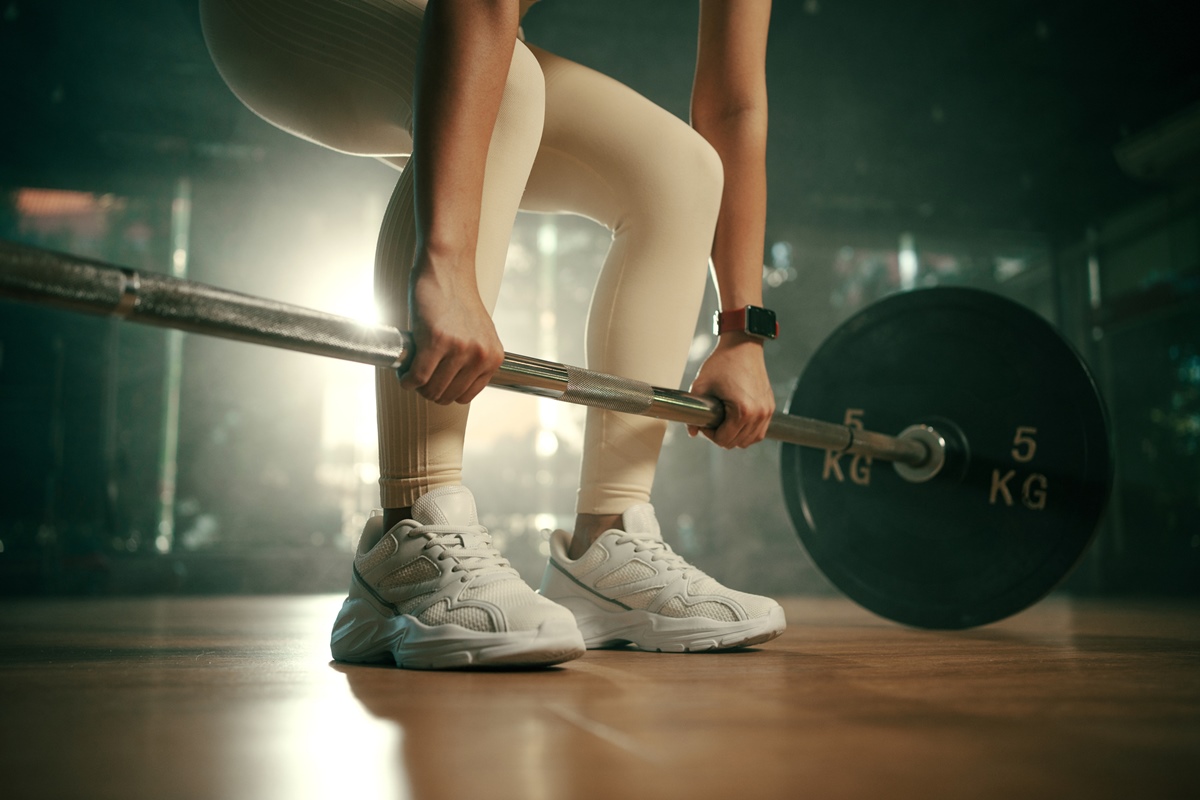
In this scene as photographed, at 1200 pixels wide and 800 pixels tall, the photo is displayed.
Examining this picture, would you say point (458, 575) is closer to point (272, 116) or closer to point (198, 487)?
point (272, 116)

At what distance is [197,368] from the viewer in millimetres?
3834

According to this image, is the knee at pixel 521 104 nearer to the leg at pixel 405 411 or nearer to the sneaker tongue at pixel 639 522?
the leg at pixel 405 411

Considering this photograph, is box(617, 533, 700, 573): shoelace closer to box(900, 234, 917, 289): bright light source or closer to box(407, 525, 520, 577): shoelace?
box(407, 525, 520, 577): shoelace

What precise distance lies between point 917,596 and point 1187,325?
3.10m

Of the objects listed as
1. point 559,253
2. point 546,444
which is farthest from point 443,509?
point 559,253

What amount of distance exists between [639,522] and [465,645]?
0.33 m

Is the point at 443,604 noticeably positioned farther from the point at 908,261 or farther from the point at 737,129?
the point at 908,261

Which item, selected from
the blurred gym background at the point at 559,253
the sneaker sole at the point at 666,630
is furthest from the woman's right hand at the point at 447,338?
the blurred gym background at the point at 559,253

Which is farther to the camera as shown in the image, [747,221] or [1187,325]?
[1187,325]

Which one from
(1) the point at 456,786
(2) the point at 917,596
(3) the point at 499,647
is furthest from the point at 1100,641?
(1) the point at 456,786

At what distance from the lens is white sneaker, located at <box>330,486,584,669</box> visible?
759mm

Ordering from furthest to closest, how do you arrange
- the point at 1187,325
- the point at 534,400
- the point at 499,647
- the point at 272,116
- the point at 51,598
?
the point at 534,400 → the point at 1187,325 → the point at 51,598 → the point at 272,116 → the point at 499,647

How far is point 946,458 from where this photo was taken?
4.64 ft

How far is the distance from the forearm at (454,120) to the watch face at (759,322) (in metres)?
0.42
